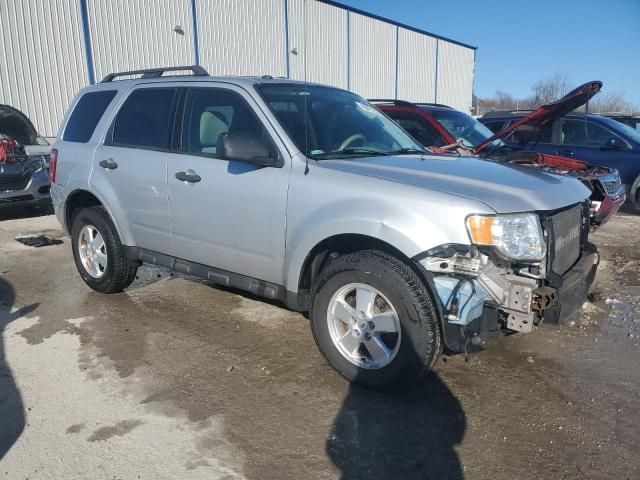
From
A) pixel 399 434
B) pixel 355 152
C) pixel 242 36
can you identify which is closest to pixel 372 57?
pixel 242 36

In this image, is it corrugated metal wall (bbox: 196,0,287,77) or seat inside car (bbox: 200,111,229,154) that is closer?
seat inside car (bbox: 200,111,229,154)

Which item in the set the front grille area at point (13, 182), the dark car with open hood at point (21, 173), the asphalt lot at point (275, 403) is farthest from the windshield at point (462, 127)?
the front grille area at point (13, 182)

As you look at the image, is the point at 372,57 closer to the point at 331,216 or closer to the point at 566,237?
the point at 566,237

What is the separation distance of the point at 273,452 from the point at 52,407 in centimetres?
142

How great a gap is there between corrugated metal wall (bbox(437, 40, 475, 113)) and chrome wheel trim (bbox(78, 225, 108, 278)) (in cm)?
2895

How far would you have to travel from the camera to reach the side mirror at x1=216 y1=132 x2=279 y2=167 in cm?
343

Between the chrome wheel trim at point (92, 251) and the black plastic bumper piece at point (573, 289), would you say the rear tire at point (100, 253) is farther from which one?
the black plastic bumper piece at point (573, 289)

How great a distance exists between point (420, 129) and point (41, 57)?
11691mm

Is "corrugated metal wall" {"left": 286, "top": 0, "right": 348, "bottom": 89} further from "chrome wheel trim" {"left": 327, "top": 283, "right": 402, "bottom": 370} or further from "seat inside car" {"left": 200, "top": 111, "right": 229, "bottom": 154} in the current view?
"chrome wheel trim" {"left": 327, "top": 283, "right": 402, "bottom": 370}

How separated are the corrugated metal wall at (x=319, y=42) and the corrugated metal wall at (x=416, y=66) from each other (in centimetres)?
482

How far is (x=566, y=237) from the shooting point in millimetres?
3338

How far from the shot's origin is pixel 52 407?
3.13 metres

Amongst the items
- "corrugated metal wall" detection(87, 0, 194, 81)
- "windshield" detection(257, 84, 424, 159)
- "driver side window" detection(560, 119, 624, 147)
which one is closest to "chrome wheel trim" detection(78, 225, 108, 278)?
"windshield" detection(257, 84, 424, 159)

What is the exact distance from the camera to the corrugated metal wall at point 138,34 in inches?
611
